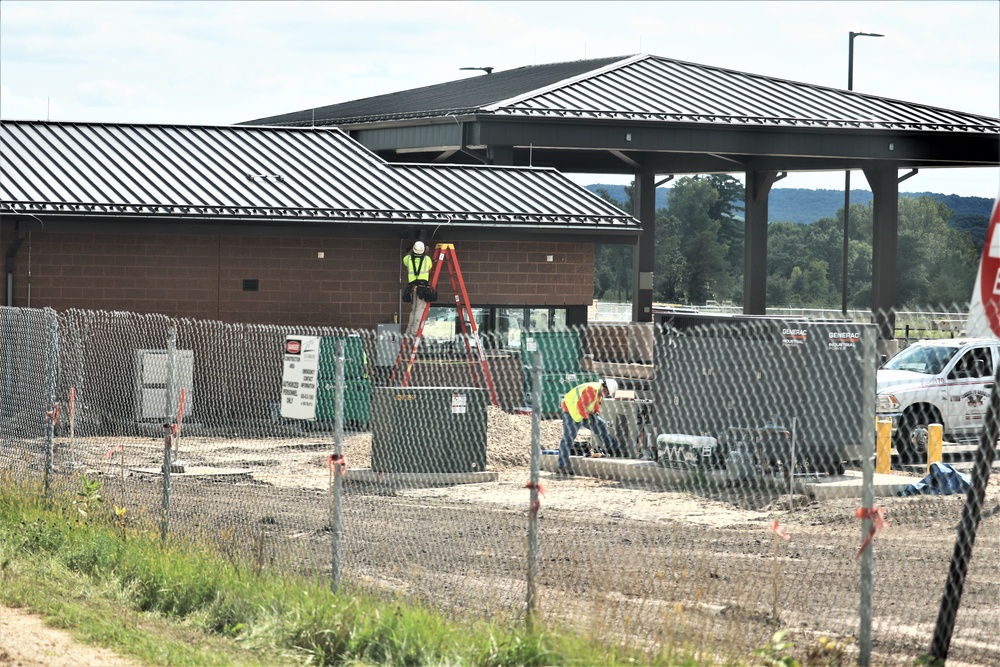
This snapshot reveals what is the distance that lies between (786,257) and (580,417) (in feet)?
438

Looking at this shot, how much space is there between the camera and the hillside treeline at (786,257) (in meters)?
126

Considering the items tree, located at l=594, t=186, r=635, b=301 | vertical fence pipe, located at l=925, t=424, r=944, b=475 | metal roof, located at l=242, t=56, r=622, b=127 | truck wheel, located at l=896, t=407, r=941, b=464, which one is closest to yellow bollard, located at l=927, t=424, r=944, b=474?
vertical fence pipe, located at l=925, t=424, r=944, b=475

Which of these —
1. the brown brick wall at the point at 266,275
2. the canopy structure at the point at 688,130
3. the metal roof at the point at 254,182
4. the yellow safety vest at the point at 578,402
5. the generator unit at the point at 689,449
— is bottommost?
the generator unit at the point at 689,449

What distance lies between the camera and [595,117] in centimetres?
3462

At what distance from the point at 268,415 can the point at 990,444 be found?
778 inches

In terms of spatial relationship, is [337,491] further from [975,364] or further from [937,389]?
[975,364]

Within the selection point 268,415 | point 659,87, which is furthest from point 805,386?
point 659,87

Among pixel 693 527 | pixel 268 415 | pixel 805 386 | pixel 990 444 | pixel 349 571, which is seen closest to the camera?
pixel 990 444

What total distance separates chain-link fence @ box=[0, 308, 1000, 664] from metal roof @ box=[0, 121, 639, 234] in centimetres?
235

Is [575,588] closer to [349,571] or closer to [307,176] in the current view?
[349,571]

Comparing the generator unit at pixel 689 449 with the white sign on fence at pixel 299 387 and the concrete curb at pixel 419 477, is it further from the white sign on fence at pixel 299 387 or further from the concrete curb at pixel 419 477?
the white sign on fence at pixel 299 387

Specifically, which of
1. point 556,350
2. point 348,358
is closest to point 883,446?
point 556,350

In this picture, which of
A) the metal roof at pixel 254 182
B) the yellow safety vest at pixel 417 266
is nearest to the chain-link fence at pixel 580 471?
the yellow safety vest at pixel 417 266

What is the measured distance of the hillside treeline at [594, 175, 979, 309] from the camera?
126 meters
